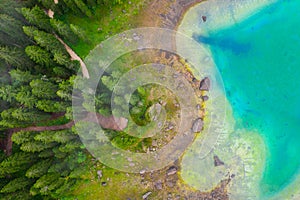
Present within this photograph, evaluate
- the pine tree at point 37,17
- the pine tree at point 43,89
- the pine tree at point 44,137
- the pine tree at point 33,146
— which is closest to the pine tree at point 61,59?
the pine tree at point 43,89

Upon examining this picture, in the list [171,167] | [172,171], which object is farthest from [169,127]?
[172,171]

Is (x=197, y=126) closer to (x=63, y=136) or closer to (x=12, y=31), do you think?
(x=63, y=136)

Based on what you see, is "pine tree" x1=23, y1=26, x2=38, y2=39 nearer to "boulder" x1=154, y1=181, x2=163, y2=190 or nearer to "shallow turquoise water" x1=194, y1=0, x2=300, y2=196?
"shallow turquoise water" x1=194, y1=0, x2=300, y2=196

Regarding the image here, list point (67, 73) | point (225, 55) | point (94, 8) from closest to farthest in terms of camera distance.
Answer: point (67, 73) → point (94, 8) → point (225, 55)

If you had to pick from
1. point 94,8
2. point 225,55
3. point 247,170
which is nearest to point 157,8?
point 94,8

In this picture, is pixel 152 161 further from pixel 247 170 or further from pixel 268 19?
pixel 268 19

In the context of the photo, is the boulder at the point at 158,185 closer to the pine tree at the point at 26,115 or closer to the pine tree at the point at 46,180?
the pine tree at the point at 46,180

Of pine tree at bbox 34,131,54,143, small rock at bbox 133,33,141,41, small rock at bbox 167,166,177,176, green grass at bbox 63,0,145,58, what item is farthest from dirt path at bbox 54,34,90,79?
small rock at bbox 167,166,177,176
